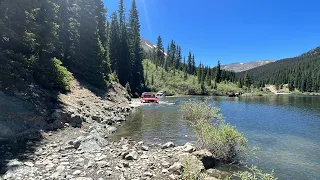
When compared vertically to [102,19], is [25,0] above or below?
below

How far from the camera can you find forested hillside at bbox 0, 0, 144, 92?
520 inches

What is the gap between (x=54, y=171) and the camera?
838 cm

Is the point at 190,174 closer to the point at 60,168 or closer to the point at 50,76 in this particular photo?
the point at 60,168

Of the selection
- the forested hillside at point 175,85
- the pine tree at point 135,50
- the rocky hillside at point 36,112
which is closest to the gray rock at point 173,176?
the rocky hillside at point 36,112

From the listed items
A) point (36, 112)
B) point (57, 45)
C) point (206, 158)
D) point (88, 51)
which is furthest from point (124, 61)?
point (206, 158)

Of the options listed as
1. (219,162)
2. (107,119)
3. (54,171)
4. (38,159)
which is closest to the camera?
(54,171)

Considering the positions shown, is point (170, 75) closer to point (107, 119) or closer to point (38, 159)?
point (107, 119)

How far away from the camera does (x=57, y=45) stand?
25359 millimetres

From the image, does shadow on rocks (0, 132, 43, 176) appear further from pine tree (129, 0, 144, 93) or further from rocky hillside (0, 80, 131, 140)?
pine tree (129, 0, 144, 93)

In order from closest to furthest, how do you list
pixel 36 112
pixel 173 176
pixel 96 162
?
pixel 173 176, pixel 96 162, pixel 36 112

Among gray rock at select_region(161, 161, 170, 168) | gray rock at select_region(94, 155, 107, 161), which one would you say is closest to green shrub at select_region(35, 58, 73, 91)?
gray rock at select_region(94, 155, 107, 161)

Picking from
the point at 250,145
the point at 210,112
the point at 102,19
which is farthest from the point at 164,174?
the point at 102,19

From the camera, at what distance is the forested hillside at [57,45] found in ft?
43.3

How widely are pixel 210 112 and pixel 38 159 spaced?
17248mm
